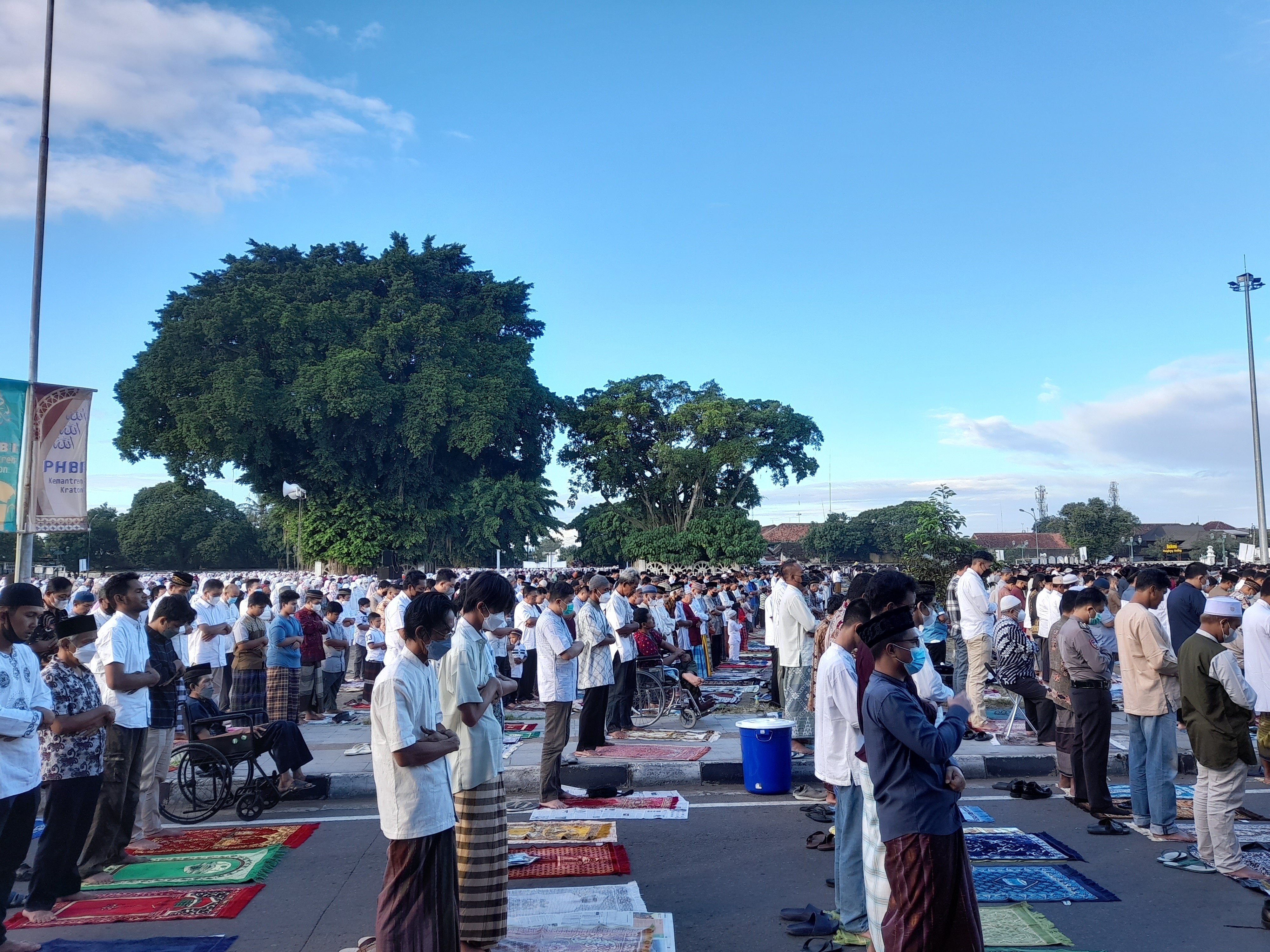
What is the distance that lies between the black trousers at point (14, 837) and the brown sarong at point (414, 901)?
6.79 feet

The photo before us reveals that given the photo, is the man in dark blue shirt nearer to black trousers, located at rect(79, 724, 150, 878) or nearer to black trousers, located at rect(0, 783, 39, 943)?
black trousers, located at rect(0, 783, 39, 943)

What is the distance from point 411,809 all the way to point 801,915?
231 centimetres

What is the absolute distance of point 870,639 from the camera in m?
3.48

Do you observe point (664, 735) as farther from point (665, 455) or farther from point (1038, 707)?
point (665, 455)

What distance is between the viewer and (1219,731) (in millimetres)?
5574

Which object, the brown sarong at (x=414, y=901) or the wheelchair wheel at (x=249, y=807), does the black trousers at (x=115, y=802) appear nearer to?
the wheelchair wheel at (x=249, y=807)

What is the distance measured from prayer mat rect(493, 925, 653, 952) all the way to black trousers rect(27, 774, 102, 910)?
104 inches

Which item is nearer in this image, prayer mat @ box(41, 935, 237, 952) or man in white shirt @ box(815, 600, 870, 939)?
prayer mat @ box(41, 935, 237, 952)

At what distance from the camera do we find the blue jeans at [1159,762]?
6238mm

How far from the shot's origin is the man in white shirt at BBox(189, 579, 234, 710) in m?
10.6

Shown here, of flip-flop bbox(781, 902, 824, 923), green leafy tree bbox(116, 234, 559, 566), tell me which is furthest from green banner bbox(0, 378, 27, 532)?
green leafy tree bbox(116, 234, 559, 566)

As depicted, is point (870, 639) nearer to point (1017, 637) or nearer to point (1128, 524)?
point (1017, 637)

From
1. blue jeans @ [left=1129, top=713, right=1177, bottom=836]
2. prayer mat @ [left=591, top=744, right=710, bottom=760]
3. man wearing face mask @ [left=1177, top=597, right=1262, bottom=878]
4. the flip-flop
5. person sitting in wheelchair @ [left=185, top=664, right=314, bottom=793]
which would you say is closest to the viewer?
the flip-flop

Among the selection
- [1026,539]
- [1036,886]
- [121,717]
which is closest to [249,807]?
[121,717]
